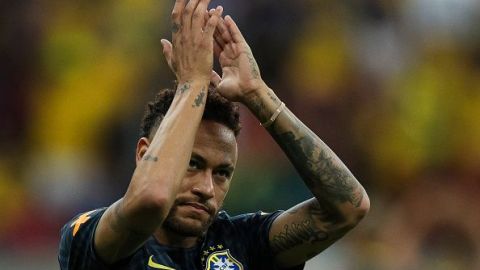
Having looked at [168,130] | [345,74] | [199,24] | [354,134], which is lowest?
[354,134]

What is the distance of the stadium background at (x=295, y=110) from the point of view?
6.59 metres

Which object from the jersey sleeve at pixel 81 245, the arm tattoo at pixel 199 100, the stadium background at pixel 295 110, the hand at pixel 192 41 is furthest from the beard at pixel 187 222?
the stadium background at pixel 295 110

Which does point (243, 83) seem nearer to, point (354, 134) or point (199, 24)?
point (199, 24)

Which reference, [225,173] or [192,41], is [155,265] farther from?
[192,41]

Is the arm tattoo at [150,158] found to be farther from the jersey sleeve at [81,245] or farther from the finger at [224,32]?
the finger at [224,32]

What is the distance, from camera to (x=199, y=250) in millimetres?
3699

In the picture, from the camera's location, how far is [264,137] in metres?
6.95

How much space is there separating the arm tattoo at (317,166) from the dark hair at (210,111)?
9.6 inches

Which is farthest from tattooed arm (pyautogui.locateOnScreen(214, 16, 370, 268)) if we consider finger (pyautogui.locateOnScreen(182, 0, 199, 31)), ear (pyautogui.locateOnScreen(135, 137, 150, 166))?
ear (pyautogui.locateOnScreen(135, 137, 150, 166))

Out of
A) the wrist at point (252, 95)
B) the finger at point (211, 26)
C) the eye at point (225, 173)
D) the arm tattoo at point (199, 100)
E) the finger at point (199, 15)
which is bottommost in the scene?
the eye at point (225, 173)

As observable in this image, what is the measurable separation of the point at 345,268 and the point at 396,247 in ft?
1.62

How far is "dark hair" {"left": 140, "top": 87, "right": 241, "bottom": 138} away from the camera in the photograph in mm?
3672

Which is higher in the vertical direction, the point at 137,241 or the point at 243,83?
the point at 243,83

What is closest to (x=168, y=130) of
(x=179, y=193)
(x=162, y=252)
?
(x=179, y=193)
